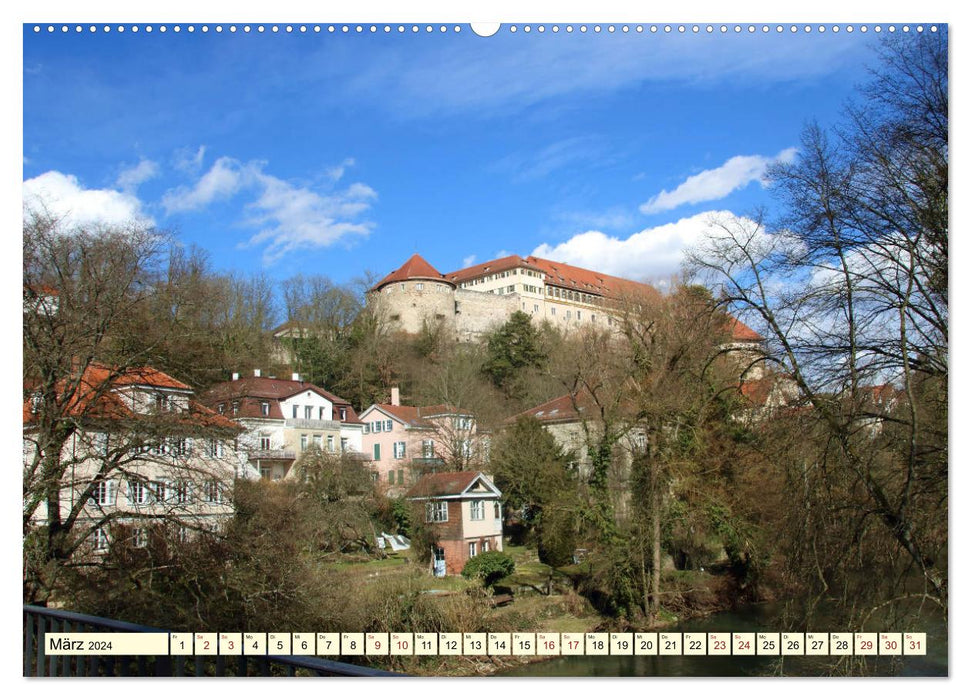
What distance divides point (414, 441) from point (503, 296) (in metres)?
13.6

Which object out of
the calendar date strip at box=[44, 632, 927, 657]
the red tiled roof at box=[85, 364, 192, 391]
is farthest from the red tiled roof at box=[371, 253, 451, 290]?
the calendar date strip at box=[44, 632, 927, 657]

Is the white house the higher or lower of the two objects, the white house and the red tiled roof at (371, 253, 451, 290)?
the lower

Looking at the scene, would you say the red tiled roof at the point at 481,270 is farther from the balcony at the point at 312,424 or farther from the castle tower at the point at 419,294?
the balcony at the point at 312,424

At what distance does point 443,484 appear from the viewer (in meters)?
15.0

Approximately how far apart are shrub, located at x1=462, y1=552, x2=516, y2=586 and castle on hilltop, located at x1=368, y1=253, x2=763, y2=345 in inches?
170

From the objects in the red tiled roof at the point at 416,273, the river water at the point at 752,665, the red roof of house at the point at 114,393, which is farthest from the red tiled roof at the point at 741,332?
the red tiled roof at the point at 416,273

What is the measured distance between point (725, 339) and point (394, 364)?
1157 centimetres

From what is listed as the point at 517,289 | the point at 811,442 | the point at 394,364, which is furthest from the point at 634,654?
the point at 517,289

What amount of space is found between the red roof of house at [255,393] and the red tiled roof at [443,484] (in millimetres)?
2929

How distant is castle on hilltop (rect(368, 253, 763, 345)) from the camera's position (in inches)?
524

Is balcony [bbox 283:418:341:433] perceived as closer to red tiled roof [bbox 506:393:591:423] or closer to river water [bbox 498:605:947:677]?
red tiled roof [bbox 506:393:591:423]

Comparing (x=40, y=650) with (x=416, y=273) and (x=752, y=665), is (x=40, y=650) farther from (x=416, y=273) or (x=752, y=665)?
(x=416, y=273)

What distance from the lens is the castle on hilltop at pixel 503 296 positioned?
13.3 meters

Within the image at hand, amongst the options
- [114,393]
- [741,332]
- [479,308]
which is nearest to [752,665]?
[741,332]
